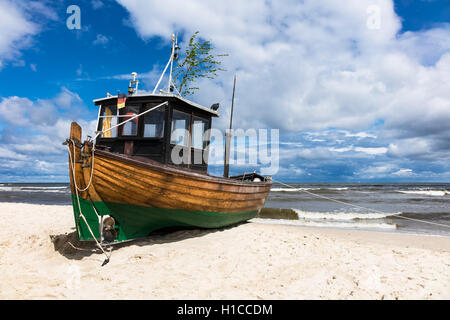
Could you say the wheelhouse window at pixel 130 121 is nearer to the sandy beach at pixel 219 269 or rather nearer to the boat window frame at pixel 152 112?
the boat window frame at pixel 152 112

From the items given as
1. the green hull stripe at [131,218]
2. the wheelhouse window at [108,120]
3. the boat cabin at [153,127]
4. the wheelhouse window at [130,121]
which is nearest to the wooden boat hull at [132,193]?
the green hull stripe at [131,218]

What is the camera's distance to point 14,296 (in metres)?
3.49

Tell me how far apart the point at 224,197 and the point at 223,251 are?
1.57 m

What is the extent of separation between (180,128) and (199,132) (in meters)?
0.71

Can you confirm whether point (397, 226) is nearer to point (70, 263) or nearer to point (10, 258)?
point (70, 263)

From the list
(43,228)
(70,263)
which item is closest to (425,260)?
(70,263)

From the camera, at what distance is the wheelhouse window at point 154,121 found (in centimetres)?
616

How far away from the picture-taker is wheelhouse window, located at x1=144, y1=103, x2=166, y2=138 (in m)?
6.16

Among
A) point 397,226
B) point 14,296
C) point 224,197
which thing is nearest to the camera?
point 14,296

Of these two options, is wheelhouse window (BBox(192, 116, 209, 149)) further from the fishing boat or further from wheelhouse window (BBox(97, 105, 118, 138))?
wheelhouse window (BBox(97, 105, 118, 138))

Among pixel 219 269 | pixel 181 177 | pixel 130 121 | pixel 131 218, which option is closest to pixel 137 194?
pixel 131 218

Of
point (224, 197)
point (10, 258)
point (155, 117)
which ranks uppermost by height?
→ point (155, 117)

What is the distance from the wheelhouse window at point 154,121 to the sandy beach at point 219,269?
2.43 meters

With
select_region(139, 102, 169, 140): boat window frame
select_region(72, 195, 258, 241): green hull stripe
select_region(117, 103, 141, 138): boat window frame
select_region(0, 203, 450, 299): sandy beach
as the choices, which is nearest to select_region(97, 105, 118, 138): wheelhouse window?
select_region(117, 103, 141, 138): boat window frame
